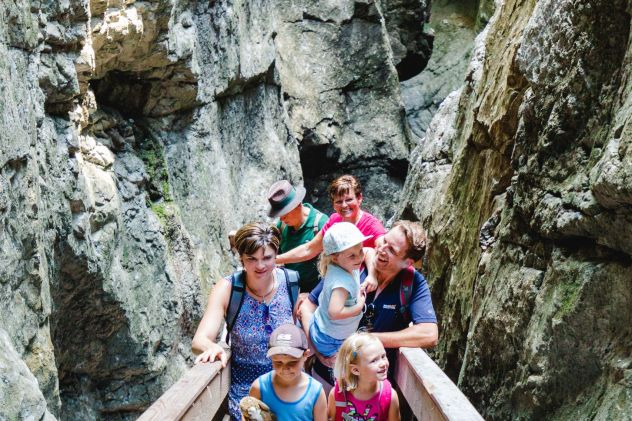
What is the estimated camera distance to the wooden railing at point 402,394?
3129mm

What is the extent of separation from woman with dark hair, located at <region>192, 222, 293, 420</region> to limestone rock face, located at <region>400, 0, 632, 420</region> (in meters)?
1.33

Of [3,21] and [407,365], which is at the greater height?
[3,21]

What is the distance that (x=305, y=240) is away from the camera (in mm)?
5594

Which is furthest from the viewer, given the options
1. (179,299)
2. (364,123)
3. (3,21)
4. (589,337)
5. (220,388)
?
(364,123)

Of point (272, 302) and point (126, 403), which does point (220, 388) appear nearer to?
point (272, 302)

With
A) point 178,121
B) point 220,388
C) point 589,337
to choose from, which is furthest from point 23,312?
point 178,121

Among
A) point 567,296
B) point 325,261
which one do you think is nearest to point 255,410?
point 325,261

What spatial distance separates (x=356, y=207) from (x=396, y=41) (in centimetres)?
1558

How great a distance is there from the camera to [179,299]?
9.34 meters

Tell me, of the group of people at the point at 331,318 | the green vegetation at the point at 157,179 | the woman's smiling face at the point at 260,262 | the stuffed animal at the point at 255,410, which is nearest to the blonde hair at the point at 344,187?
the group of people at the point at 331,318

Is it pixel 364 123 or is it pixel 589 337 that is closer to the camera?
pixel 589 337

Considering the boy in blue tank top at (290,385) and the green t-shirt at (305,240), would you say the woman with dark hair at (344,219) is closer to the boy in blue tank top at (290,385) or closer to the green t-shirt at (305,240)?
the green t-shirt at (305,240)

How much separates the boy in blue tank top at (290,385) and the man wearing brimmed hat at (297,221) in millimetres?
2011

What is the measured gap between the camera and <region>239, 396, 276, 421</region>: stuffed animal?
3.46 metres
